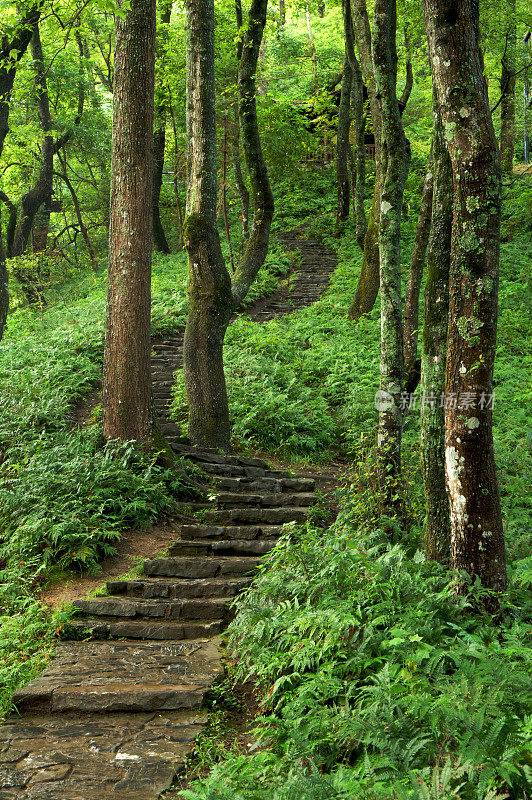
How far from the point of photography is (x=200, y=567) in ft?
19.7

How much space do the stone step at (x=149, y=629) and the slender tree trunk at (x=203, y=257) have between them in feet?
13.3

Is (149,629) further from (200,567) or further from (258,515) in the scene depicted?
(258,515)

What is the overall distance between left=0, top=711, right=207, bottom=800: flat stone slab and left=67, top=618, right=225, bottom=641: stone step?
1.03 metres

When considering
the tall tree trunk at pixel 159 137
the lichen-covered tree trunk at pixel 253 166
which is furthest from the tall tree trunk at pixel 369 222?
the tall tree trunk at pixel 159 137

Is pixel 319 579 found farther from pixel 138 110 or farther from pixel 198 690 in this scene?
pixel 138 110

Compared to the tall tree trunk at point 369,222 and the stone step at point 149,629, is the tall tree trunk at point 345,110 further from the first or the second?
the stone step at point 149,629

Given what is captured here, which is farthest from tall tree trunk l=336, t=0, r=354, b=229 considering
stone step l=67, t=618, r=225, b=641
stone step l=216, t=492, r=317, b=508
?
stone step l=67, t=618, r=225, b=641

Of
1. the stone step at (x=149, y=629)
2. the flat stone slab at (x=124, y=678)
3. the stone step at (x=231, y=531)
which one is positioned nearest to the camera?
the flat stone slab at (x=124, y=678)

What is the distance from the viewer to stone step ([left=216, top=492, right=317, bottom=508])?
7395 millimetres

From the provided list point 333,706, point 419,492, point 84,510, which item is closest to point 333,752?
point 333,706

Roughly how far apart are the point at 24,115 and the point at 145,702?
2443cm

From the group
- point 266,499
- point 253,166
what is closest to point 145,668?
point 266,499

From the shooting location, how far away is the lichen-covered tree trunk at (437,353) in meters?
4.57

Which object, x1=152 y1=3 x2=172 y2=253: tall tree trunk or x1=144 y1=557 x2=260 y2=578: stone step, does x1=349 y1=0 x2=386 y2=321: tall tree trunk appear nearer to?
x1=152 y1=3 x2=172 y2=253: tall tree trunk
